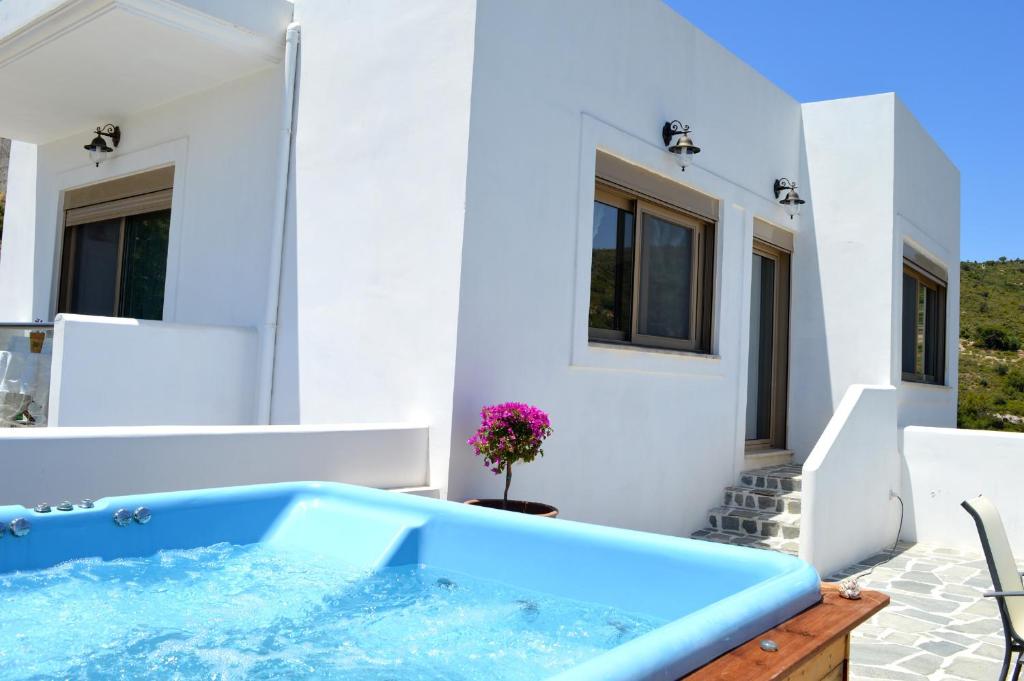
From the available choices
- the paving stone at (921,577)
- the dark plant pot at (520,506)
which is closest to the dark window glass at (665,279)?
the dark plant pot at (520,506)

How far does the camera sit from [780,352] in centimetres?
955

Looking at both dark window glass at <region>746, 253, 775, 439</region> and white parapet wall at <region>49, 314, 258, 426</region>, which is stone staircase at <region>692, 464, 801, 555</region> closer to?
dark window glass at <region>746, 253, 775, 439</region>

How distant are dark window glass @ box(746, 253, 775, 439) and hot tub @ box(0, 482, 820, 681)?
5910 millimetres

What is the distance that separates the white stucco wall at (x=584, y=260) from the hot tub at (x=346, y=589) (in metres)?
1.29

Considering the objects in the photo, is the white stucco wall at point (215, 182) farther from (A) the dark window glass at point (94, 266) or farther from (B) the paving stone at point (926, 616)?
(B) the paving stone at point (926, 616)

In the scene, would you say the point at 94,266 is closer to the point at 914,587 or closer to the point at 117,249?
the point at 117,249

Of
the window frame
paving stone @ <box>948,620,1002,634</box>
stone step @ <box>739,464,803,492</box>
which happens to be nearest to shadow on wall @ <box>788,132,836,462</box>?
stone step @ <box>739,464,803,492</box>

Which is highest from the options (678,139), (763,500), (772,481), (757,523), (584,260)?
(678,139)

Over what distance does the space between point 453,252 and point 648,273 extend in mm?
2543

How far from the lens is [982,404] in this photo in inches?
974

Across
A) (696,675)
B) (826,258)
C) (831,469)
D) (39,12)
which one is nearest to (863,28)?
(826,258)

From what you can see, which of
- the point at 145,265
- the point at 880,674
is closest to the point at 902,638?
the point at 880,674

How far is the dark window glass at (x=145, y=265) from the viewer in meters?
8.41

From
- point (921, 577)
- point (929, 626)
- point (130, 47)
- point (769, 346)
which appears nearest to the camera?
point (929, 626)
